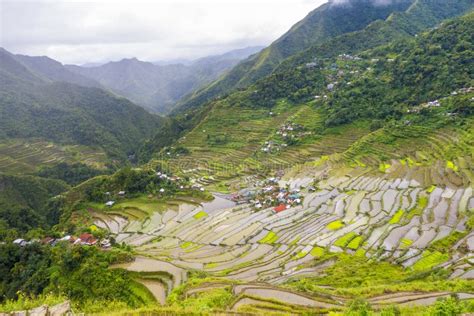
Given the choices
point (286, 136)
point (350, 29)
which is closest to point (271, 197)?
point (286, 136)

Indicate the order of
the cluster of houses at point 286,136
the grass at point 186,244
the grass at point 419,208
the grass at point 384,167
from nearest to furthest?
the grass at point 419,208 → the grass at point 186,244 → the grass at point 384,167 → the cluster of houses at point 286,136

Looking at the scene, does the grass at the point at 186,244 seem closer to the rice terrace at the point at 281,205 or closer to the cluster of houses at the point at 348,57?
the rice terrace at the point at 281,205

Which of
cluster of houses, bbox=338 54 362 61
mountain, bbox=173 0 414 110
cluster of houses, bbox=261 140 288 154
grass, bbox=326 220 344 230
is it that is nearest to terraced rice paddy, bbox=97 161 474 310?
grass, bbox=326 220 344 230

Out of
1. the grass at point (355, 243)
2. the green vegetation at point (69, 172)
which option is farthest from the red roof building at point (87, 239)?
the green vegetation at point (69, 172)

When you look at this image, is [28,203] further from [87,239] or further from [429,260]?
[429,260]

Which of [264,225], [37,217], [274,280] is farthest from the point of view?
[37,217]

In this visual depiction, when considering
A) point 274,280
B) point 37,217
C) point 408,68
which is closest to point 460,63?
point 408,68

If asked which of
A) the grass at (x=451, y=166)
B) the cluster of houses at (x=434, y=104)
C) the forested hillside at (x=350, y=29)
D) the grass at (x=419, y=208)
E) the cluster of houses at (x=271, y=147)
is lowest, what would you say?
the grass at (x=419, y=208)

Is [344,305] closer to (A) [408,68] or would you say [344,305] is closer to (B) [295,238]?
(B) [295,238]
